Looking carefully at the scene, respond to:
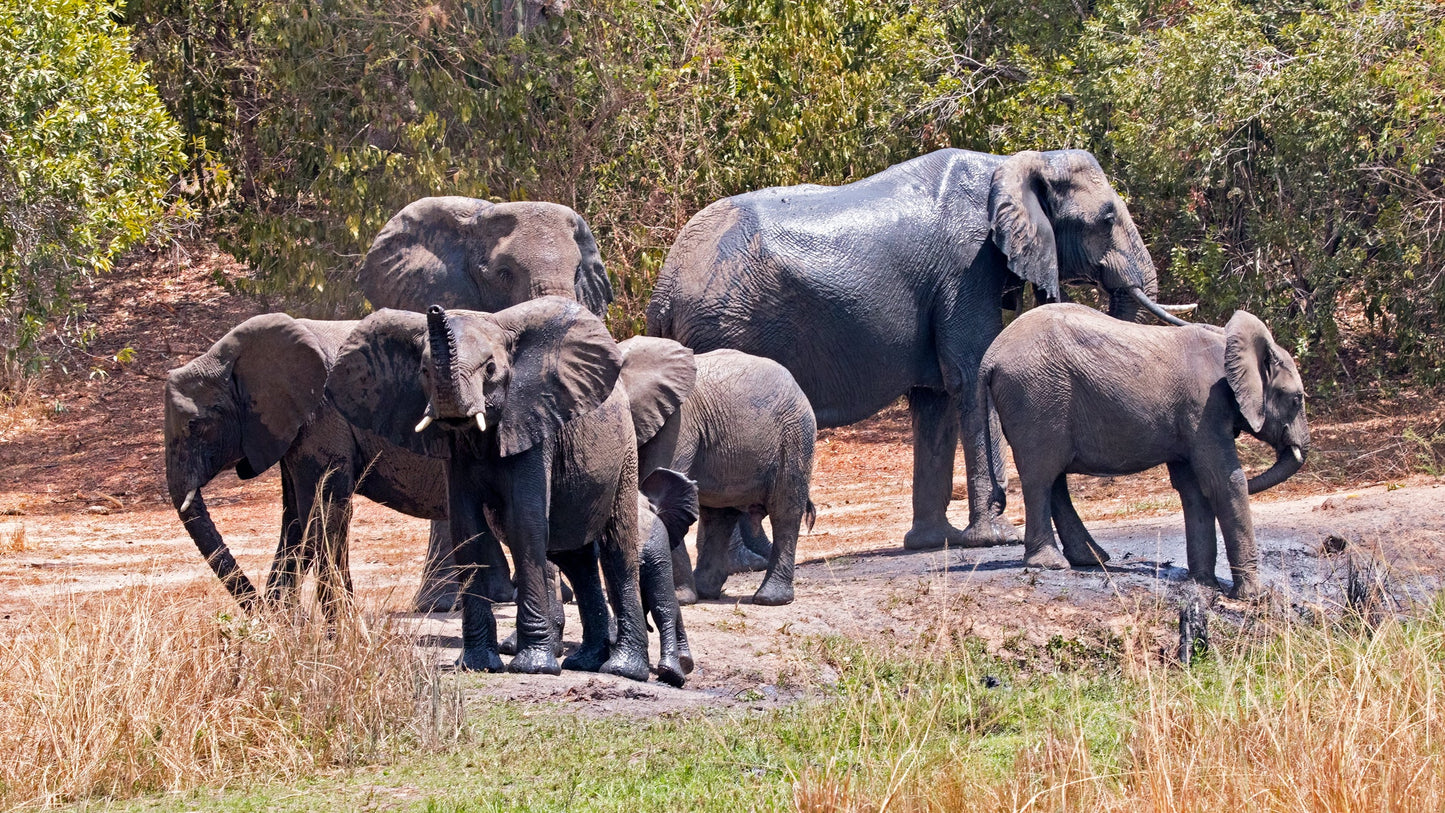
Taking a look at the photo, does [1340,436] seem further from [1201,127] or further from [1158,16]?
[1158,16]

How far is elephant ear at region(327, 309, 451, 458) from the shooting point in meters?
8.88

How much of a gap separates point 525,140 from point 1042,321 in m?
8.76

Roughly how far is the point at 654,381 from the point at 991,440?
10.5ft

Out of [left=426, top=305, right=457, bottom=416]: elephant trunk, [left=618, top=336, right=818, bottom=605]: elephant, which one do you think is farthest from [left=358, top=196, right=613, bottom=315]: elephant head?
[left=426, top=305, right=457, bottom=416]: elephant trunk

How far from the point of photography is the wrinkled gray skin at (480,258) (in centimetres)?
1212

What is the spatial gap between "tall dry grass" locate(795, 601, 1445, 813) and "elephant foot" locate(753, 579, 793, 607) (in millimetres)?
4139

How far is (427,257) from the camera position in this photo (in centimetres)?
1249

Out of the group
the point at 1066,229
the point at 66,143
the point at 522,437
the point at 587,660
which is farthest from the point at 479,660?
the point at 1066,229

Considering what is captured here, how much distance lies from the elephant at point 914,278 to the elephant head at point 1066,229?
1cm

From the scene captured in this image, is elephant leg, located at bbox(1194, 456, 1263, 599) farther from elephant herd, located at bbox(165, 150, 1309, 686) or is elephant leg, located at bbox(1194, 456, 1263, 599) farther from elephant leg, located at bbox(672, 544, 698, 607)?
elephant leg, located at bbox(672, 544, 698, 607)

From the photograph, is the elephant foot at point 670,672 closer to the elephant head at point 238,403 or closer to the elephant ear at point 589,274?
the elephant head at point 238,403

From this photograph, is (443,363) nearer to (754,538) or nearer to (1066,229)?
(754,538)

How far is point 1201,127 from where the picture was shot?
58.4 ft

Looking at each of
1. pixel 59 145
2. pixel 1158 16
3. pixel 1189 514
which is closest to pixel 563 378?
pixel 1189 514
